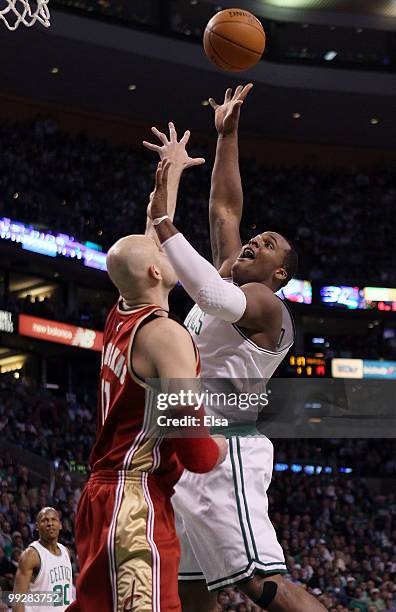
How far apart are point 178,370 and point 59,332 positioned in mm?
17614

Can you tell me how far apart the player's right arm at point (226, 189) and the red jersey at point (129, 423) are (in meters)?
1.73

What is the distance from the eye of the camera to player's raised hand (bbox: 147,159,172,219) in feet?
13.2

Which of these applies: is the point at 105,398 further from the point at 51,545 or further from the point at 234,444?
the point at 51,545

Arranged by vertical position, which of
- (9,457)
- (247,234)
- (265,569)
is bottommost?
(265,569)

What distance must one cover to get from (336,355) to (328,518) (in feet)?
20.2

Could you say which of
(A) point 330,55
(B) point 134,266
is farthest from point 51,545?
(A) point 330,55

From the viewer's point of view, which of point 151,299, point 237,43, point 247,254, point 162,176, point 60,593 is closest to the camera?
point 151,299

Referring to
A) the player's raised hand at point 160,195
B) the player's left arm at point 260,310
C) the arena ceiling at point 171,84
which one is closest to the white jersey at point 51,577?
the player's left arm at point 260,310

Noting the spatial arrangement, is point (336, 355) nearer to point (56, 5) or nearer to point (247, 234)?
point (247, 234)

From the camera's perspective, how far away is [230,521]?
428 cm

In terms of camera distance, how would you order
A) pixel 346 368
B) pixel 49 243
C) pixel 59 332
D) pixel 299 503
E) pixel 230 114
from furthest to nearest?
1. pixel 346 368
2. pixel 59 332
3. pixel 49 243
4. pixel 299 503
5. pixel 230 114

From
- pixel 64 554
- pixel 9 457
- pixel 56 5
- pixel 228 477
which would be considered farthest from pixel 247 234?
pixel 228 477

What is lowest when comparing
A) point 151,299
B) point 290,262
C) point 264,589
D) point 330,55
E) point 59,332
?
point 264,589

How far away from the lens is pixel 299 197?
26.4 meters
